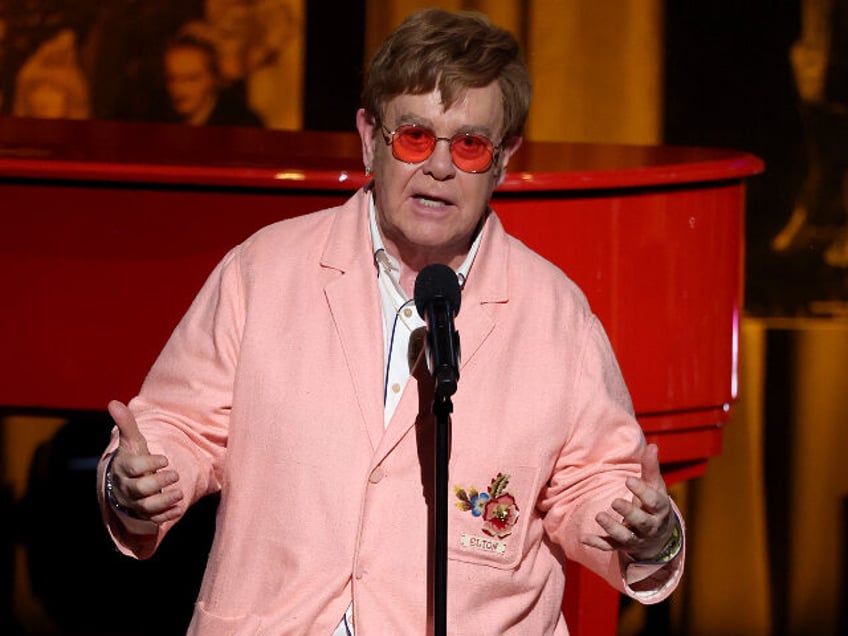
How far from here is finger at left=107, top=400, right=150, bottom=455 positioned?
2352mm

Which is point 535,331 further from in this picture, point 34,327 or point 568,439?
Answer: point 34,327

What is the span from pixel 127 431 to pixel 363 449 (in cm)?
38

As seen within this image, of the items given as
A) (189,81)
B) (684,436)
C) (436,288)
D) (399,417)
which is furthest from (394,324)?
(189,81)

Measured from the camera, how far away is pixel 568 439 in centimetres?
264

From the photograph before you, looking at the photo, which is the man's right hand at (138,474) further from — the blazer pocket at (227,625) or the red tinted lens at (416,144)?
the red tinted lens at (416,144)

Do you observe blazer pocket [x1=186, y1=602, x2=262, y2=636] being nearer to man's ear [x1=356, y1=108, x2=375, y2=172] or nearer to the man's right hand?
the man's right hand

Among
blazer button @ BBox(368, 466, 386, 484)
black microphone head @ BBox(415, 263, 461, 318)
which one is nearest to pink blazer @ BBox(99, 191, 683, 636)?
blazer button @ BBox(368, 466, 386, 484)

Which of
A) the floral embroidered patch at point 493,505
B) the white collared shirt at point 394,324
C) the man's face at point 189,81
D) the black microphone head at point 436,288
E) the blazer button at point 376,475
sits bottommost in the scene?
the floral embroidered patch at point 493,505

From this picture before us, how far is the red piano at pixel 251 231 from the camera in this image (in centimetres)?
347

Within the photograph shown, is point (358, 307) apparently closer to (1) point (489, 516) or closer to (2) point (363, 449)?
(2) point (363, 449)

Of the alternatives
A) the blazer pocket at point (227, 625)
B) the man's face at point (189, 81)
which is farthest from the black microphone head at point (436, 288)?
the man's face at point (189, 81)

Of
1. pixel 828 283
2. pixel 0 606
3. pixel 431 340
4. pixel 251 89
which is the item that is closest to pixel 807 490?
pixel 828 283

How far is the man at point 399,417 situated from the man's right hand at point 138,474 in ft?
0.16

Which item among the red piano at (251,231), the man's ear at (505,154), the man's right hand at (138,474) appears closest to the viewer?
the man's right hand at (138,474)
